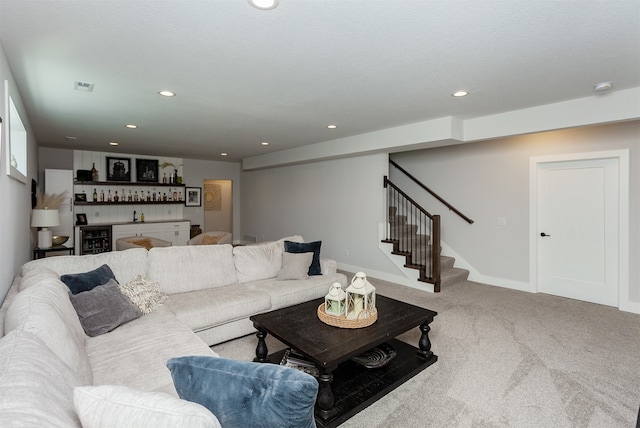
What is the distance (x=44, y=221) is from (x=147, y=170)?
4050 millimetres

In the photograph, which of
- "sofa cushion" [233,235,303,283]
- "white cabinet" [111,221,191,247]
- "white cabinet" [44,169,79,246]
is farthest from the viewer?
"white cabinet" [111,221,191,247]

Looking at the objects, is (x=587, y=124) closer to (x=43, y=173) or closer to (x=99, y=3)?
(x=99, y=3)

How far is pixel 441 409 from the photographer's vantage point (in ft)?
7.04

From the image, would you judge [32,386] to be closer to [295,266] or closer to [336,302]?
[336,302]

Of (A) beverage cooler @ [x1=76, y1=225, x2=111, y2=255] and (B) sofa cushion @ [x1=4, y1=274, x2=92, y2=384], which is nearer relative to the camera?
(B) sofa cushion @ [x1=4, y1=274, x2=92, y2=384]

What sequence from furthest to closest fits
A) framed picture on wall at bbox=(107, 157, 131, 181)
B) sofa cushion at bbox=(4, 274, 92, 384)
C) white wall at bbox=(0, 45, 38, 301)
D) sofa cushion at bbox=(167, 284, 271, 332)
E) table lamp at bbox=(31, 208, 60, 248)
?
framed picture on wall at bbox=(107, 157, 131, 181)
table lamp at bbox=(31, 208, 60, 248)
sofa cushion at bbox=(167, 284, 271, 332)
white wall at bbox=(0, 45, 38, 301)
sofa cushion at bbox=(4, 274, 92, 384)

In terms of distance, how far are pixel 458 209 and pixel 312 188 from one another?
3.05m

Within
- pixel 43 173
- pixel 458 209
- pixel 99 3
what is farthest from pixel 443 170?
pixel 43 173

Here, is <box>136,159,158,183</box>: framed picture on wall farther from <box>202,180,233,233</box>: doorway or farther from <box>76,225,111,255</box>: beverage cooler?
<box>202,180,233,233</box>: doorway

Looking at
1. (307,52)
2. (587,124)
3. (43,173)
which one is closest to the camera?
(307,52)

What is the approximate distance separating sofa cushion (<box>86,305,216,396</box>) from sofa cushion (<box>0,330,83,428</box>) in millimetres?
468

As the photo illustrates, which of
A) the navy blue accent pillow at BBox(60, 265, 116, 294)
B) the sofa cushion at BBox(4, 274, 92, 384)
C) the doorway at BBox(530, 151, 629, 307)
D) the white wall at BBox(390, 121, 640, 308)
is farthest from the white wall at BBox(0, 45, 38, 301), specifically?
the doorway at BBox(530, 151, 629, 307)

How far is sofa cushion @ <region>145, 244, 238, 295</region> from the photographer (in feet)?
10.6

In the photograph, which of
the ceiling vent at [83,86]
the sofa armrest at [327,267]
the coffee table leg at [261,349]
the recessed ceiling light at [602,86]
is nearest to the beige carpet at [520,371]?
the coffee table leg at [261,349]
